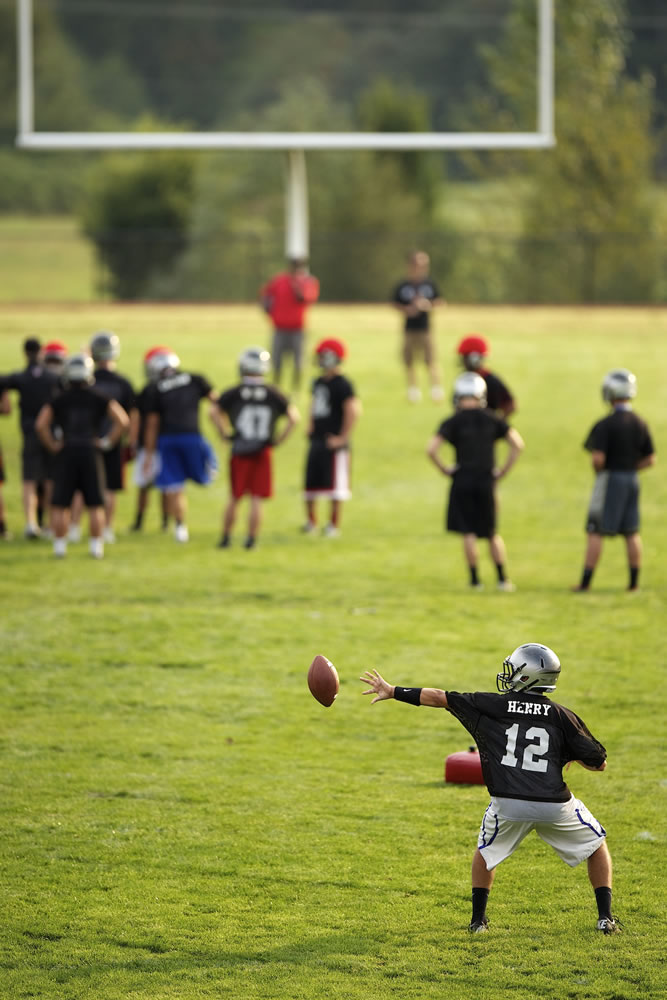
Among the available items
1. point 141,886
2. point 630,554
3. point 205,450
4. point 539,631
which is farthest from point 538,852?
point 205,450

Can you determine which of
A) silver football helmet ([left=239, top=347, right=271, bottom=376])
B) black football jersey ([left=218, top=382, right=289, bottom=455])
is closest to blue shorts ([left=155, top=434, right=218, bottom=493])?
black football jersey ([left=218, top=382, right=289, bottom=455])

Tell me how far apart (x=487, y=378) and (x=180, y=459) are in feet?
10.9

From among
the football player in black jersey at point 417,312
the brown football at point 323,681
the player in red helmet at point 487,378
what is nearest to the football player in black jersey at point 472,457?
the player in red helmet at point 487,378

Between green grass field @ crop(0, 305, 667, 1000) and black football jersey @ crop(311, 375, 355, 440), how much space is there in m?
1.17

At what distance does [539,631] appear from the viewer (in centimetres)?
1147

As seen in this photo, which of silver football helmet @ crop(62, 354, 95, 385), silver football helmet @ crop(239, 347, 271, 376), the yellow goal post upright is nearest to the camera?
silver football helmet @ crop(62, 354, 95, 385)

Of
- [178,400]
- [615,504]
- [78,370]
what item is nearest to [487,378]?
[615,504]

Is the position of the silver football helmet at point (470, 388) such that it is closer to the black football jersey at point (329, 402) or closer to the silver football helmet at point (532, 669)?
the black football jersey at point (329, 402)

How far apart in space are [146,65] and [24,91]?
5.24 m

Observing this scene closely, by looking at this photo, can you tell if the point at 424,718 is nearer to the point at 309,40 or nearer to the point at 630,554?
the point at 630,554

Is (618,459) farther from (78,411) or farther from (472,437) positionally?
(78,411)

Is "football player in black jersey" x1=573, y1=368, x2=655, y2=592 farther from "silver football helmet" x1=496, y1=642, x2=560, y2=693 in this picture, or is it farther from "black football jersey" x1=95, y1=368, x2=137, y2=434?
"silver football helmet" x1=496, y1=642, x2=560, y2=693

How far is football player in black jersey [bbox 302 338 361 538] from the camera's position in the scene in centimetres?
1463

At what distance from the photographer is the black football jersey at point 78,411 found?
44.2 ft
